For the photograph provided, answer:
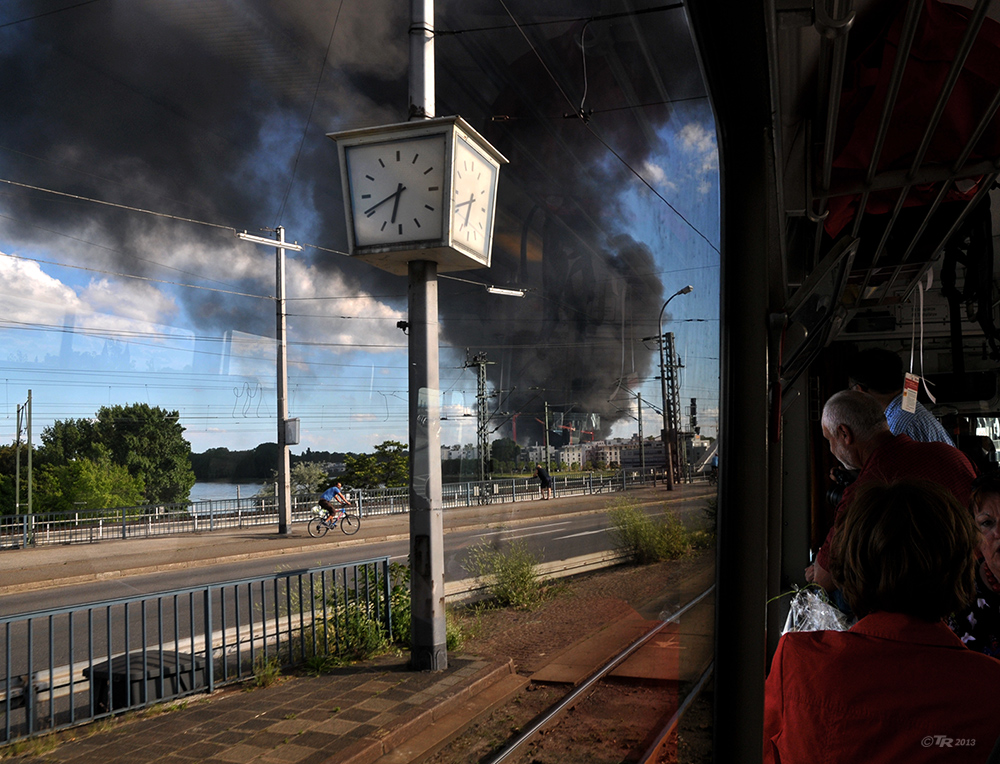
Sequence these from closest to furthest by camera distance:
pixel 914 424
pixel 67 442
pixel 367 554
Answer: pixel 67 442
pixel 367 554
pixel 914 424

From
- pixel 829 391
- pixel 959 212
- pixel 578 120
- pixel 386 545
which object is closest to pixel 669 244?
pixel 578 120

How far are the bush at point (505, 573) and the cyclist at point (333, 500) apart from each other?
1.18 feet

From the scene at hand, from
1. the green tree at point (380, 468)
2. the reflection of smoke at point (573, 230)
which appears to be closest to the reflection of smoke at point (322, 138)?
the reflection of smoke at point (573, 230)

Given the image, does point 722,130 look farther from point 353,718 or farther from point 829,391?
point 829,391

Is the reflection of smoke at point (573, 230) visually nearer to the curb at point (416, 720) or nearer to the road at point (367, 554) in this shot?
the road at point (367, 554)

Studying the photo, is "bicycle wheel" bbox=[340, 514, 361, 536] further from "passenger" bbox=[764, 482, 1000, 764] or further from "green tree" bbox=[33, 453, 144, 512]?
"passenger" bbox=[764, 482, 1000, 764]

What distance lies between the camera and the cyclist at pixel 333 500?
2.92 feet

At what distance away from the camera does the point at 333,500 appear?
3.05 feet

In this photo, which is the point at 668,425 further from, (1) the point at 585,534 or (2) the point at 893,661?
(2) the point at 893,661

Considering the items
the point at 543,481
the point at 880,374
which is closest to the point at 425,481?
the point at 543,481

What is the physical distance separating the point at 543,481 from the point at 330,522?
0.40 metres

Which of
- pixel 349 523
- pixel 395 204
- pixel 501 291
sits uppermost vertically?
pixel 395 204

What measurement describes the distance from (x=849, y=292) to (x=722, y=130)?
152 centimetres

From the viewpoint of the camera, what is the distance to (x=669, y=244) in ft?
5.08
